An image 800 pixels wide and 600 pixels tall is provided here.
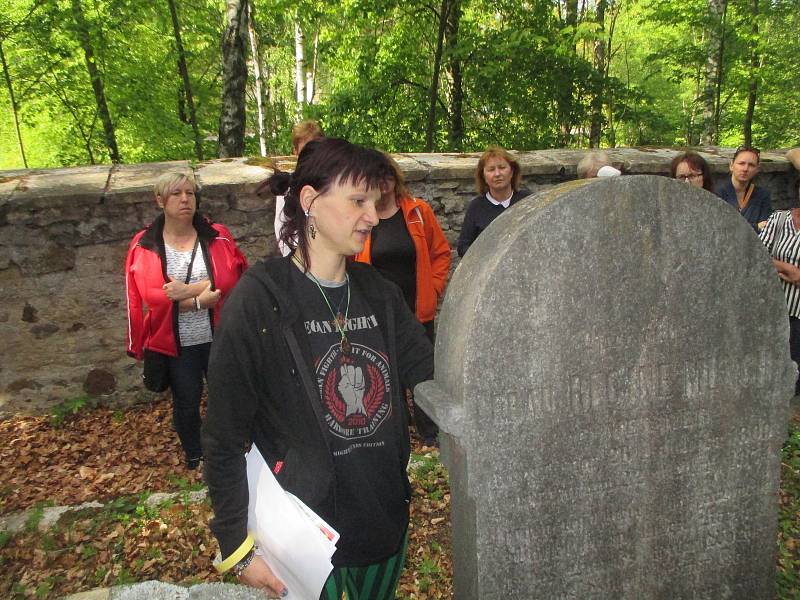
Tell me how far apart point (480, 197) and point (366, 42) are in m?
7.54

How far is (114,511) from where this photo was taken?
3307 millimetres

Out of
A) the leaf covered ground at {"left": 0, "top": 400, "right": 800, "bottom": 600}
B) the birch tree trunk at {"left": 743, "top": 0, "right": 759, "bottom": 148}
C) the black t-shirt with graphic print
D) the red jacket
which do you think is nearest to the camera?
the black t-shirt with graphic print

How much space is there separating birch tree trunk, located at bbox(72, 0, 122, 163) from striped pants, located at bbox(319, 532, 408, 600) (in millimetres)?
11375

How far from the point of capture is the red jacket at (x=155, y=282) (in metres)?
3.38

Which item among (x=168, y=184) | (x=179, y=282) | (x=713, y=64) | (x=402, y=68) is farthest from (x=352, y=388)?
(x=713, y=64)

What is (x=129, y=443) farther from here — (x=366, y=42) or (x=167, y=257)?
(x=366, y=42)

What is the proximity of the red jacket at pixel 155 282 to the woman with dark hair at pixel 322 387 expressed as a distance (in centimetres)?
194

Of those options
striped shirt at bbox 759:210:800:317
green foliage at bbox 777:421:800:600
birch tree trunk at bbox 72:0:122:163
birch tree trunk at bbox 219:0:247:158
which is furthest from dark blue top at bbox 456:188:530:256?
birch tree trunk at bbox 72:0:122:163

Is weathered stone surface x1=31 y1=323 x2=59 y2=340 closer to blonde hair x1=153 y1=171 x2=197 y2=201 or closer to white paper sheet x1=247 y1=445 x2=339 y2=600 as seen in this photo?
blonde hair x1=153 y1=171 x2=197 y2=201

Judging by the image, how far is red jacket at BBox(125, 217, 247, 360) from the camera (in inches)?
133

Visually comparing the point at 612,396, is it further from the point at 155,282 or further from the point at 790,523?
the point at 155,282

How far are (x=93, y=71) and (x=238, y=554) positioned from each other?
1200 centimetres

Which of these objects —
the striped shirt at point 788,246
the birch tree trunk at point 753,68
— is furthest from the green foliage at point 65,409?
the birch tree trunk at point 753,68

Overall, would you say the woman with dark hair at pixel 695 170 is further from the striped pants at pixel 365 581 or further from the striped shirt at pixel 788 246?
the striped pants at pixel 365 581
